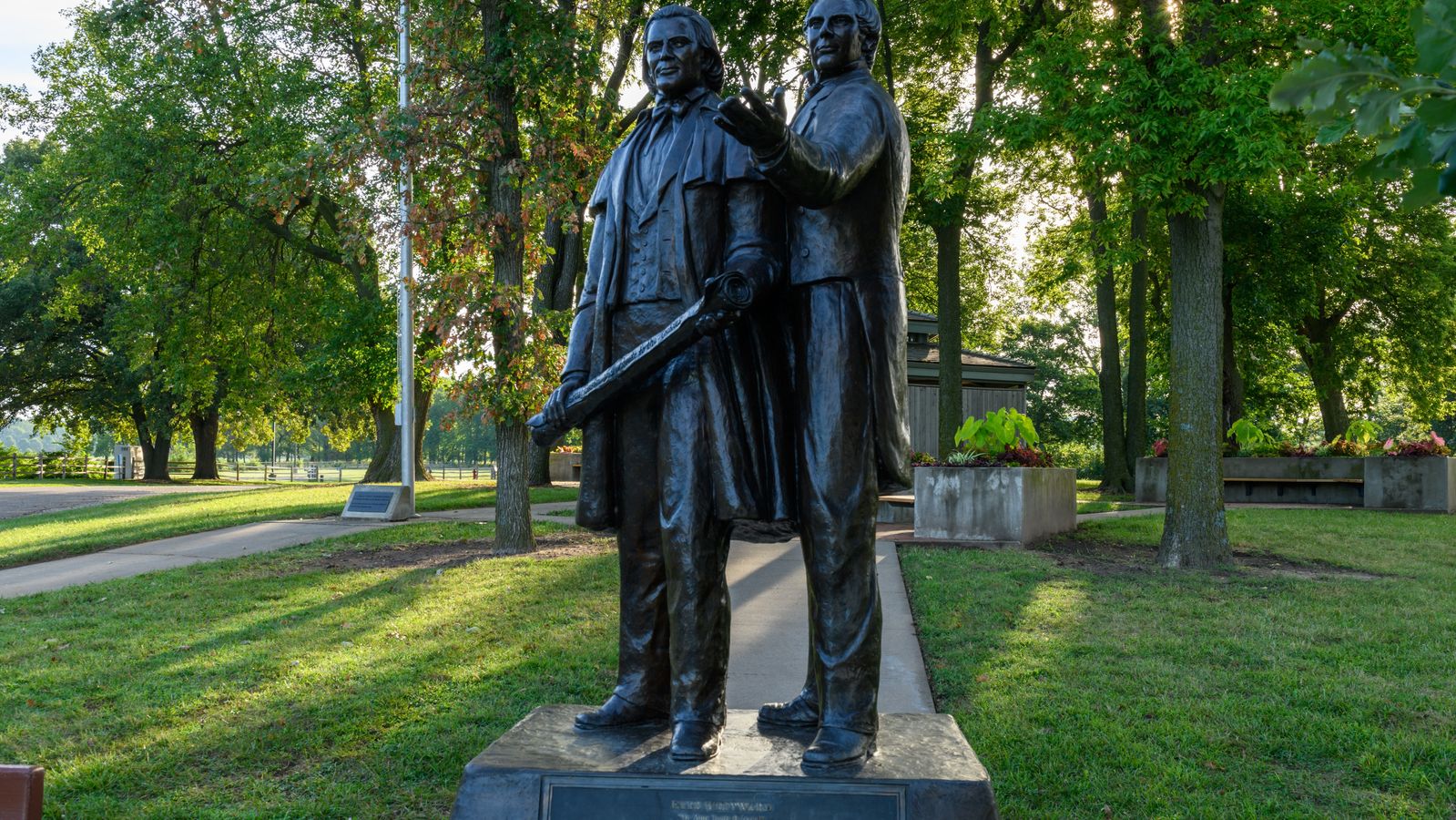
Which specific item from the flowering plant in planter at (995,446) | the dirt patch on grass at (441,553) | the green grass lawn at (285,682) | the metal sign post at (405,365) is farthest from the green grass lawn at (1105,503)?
the green grass lawn at (285,682)

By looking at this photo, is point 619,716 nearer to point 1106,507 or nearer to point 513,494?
point 513,494

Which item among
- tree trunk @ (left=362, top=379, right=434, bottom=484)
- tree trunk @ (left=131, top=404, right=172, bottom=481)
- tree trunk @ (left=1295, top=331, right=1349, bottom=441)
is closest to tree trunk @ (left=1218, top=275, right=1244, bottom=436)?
tree trunk @ (left=1295, top=331, right=1349, bottom=441)

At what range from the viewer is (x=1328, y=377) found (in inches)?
1034

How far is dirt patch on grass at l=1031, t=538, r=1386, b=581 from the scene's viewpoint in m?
Result: 10.2

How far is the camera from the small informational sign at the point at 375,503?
1520cm

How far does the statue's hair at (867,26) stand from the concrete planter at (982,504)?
9583 mm

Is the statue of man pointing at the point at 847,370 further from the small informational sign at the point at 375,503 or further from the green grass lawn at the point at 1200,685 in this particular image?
the small informational sign at the point at 375,503

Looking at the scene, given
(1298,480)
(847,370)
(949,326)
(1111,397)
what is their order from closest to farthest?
(847,370) → (949,326) → (1298,480) → (1111,397)

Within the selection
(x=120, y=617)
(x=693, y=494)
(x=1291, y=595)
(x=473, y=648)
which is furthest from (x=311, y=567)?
(x=1291, y=595)

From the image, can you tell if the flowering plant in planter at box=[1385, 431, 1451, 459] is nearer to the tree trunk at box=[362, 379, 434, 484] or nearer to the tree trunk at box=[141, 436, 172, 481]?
the tree trunk at box=[362, 379, 434, 484]

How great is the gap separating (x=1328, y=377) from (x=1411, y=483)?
937cm

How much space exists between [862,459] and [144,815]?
10.2 ft

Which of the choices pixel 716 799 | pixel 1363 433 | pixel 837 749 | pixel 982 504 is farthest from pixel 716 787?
pixel 1363 433

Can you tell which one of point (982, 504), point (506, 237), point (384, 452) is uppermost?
point (506, 237)
